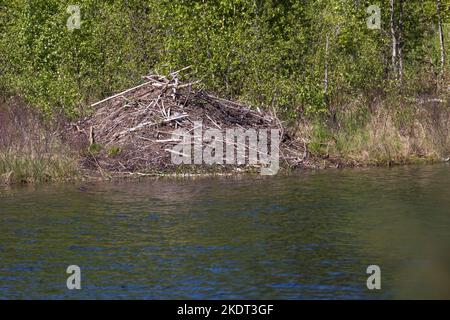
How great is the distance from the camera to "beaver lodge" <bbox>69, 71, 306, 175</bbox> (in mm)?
26297

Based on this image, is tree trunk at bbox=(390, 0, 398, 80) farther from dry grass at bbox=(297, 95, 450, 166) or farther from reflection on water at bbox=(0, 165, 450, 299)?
reflection on water at bbox=(0, 165, 450, 299)

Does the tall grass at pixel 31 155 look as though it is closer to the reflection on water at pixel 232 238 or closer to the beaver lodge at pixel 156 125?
the beaver lodge at pixel 156 125

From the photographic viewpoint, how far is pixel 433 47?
129 ft

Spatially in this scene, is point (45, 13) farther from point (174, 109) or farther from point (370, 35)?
point (370, 35)

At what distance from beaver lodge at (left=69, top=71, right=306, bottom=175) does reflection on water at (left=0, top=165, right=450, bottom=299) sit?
4.97ft

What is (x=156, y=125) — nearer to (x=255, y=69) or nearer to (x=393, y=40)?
(x=255, y=69)

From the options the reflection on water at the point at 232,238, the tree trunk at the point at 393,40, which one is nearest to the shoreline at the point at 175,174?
the reflection on water at the point at 232,238

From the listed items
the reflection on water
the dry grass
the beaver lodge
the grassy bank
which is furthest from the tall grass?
the dry grass

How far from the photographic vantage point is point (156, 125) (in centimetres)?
2728

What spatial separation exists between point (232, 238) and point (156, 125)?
33.8ft

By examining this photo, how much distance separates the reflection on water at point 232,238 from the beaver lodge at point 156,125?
4.97ft

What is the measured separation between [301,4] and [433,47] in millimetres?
7114

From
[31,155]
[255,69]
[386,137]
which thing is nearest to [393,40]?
[255,69]
